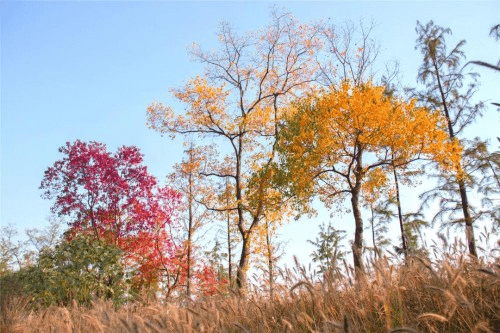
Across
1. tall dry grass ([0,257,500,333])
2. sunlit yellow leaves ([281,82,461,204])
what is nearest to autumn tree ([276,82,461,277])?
sunlit yellow leaves ([281,82,461,204])

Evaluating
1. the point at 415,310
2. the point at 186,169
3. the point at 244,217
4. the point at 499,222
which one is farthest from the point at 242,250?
the point at 415,310

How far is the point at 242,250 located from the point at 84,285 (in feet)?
26.9

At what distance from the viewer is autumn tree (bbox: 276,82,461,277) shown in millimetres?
20000

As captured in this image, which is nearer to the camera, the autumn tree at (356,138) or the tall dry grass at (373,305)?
the tall dry grass at (373,305)

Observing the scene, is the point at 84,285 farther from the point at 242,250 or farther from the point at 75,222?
the point at 242,250

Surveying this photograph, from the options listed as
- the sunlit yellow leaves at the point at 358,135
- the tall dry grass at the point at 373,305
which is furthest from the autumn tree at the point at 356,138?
the tall dry grass at the point at 373,305

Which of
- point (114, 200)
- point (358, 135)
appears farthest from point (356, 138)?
point (114, 200)

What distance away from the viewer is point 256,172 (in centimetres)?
2272

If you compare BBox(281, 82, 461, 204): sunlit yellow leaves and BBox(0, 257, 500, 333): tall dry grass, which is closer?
BBox(0, 257, 500, 333): tall dry grass

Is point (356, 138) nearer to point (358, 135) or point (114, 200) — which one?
point (358, 135)

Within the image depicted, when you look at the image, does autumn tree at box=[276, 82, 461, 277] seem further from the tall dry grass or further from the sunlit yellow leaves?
the tall dry grass

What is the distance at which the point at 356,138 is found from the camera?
2062 centimetres

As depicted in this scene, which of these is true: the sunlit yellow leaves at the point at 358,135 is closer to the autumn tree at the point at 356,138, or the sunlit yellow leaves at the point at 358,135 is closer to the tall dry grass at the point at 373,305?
the autumn tree at the point at 356,138

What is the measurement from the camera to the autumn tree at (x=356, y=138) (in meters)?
20.0
